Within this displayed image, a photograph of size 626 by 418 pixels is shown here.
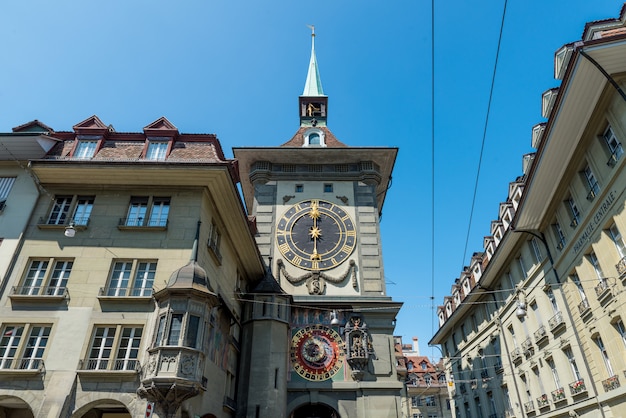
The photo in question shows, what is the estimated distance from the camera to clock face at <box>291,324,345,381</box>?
23.7m

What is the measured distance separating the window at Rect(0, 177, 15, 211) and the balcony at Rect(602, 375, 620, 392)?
26.4m

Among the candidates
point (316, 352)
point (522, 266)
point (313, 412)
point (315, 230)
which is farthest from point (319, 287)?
point (522, 266)

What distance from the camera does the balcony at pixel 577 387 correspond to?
60.6ft

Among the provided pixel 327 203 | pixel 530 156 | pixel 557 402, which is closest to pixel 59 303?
pixel 327 203

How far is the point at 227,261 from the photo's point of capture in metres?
20.5

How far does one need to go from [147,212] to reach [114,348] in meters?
5.62

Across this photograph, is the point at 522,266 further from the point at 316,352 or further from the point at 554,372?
the point at 316,352

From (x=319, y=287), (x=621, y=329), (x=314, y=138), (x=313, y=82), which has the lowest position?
(x=621, y=329)

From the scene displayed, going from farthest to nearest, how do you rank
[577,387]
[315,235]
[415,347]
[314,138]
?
[415,347], [314,138], [315,235], [577,387]

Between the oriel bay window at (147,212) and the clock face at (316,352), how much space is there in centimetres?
1197

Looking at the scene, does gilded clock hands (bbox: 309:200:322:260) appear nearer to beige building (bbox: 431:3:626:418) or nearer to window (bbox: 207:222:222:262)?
window (bbox: 207:222:222:262)

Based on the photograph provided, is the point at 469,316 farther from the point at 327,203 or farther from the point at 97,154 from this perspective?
the point at 97,154

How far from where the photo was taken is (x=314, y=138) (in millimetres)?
33750

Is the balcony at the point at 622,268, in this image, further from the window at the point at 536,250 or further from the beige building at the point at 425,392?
the beige building at the point at 425,392
